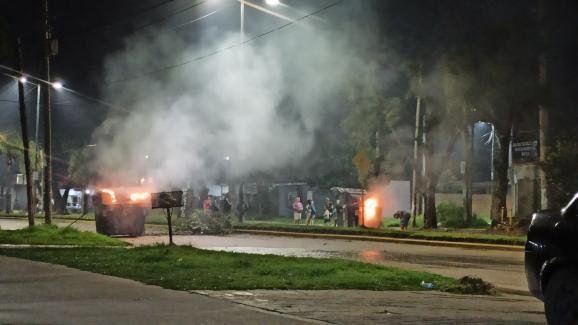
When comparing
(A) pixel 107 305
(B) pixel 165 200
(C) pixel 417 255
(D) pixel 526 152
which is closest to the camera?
(A) pixel 107 305

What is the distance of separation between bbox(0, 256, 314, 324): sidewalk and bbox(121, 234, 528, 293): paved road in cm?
504

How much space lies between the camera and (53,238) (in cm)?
1786

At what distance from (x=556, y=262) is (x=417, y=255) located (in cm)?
1167

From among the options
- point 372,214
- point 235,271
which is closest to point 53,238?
point 235,271

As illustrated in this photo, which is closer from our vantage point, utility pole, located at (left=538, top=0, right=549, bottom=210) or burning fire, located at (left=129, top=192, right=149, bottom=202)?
utility pole, located at (left=538, top=0, right=549, bottom=210)

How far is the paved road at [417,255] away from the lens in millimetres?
12484

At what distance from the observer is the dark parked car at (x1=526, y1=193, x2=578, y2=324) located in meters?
4.73

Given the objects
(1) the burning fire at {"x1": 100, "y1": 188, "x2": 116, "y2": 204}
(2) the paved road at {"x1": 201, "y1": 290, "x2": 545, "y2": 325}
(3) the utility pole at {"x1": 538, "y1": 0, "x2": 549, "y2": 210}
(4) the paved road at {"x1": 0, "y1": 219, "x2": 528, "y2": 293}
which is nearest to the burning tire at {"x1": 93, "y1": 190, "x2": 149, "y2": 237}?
(1) the burning fire at {"x1": 100, "y1": 188, "x2": 116, "y2": 204}

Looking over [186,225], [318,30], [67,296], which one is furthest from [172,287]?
[318,30]

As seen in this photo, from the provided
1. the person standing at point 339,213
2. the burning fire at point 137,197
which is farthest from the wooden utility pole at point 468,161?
the burning fire at point 137,197

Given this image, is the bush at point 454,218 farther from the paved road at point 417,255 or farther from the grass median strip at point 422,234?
the paved road at point 417,255

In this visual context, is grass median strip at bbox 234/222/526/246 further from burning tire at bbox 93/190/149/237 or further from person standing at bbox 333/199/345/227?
burning tire at bbox 93/190/149/237

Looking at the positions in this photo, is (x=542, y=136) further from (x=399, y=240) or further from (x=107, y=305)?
(x=107, y=305)

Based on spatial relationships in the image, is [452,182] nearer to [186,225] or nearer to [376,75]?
[376,75]
